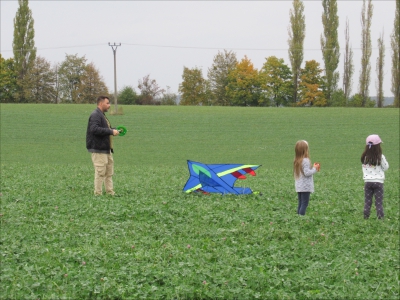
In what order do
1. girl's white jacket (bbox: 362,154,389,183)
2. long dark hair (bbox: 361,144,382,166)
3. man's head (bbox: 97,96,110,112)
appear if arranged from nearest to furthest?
1. long dark hair (bbox: 361,144,382,166)
2. girl's white jacket (bbox: 362,154,389,183)
3. man's head (bbox: 97,96,110,112)

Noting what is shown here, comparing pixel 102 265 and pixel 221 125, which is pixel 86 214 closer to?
pixel 102 265

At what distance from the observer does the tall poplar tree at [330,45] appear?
67250mm

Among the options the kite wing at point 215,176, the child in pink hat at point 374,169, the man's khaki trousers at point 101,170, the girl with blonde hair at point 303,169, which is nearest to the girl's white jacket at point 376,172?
the child in pink hat at point 374,169

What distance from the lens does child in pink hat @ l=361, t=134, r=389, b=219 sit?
33.4 feet

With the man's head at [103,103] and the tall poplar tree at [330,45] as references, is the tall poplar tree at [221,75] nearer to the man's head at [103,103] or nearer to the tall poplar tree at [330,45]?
the tall poplar tree at [330,45]

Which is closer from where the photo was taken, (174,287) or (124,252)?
(174,287)

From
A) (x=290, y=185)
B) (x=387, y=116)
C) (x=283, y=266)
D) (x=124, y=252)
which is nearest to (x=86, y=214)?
(x=124, y=252)

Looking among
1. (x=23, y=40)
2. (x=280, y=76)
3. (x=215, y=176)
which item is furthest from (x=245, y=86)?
(x=215, y=176)

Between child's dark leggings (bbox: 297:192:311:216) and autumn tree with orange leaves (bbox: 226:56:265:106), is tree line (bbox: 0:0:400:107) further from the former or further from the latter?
child's dark leggings (bbox: 297:192:311:216)

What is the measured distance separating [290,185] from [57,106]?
3886 cm

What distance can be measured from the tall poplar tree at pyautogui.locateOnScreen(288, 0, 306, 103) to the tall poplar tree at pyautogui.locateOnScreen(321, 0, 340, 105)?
8.91 ft

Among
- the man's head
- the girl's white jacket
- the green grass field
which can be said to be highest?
the man's head

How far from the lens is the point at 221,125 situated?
41188 millimetres

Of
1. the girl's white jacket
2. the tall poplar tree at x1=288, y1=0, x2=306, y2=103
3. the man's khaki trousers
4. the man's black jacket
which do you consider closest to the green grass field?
the man's khaki trousers
